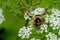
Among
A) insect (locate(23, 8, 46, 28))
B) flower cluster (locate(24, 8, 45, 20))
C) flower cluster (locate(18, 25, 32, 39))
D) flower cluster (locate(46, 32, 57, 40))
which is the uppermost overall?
flower cluster (locate(24, 8, 45, 20))

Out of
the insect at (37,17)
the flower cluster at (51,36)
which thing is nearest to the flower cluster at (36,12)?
the insect at (37,17)

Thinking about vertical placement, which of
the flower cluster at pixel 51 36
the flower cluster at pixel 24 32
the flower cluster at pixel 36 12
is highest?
the flower cluster at pixel 36 12

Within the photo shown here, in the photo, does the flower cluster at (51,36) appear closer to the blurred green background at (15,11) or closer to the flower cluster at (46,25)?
the flower cluster at (46,25)

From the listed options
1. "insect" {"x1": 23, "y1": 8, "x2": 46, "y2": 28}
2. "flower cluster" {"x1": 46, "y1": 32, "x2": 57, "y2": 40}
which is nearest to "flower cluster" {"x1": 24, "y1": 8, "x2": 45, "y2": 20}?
"insect" {"x1": 23, "y1": 8, "x2": 46, "y2": 28}

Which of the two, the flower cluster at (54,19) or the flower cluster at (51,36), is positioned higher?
the flower cluster at (54,19)

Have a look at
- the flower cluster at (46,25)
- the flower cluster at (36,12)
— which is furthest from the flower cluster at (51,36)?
the flower cluster at (36,12)

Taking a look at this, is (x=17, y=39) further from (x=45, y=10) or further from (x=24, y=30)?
(x=45, y=10)

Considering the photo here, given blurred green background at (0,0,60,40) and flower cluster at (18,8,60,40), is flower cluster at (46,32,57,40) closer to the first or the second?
flower cluster at (18,8,60,40)

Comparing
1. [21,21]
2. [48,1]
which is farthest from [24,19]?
[48,1]
